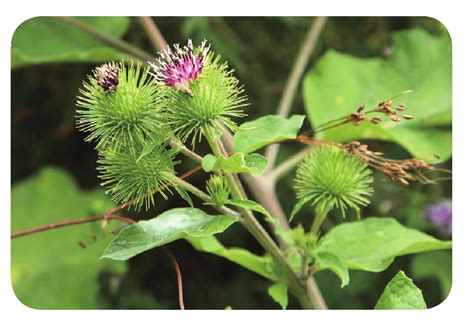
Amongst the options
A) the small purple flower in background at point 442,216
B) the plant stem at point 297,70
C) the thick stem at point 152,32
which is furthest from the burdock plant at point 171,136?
the small purple flower in background at point 442,216

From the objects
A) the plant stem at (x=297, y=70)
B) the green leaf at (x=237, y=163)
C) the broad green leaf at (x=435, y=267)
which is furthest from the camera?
the broad green leaf at (x=435, y=267)

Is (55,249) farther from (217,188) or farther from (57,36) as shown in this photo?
(217,188)

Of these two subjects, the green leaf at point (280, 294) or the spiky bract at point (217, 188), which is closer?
the spiky bract at point (217, 188)

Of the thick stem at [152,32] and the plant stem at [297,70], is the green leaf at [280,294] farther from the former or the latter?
the thick stem at [152,32]

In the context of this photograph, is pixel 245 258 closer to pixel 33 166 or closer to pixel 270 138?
pixel 270 138

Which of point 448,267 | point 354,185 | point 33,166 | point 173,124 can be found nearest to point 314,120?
point 448,267

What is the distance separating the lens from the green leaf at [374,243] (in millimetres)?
1205

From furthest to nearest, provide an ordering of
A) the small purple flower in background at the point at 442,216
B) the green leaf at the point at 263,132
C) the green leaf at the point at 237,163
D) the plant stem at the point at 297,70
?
1. the small purple flower in background at the point at 442,216
2. the plant stem at the point at 297,70
3. the green leaf at the point at 263,132
4. the green leaf at the point at 237,163

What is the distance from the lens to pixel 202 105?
0.99 m

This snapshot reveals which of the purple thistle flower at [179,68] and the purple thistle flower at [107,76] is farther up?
the purple thistle flower at [179,68]

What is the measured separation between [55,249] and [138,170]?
1.28 metres

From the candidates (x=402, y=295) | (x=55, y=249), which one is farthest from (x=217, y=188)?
(x=55, y=249)

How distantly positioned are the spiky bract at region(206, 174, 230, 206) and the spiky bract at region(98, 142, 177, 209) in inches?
2.3

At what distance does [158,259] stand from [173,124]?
105 cm
